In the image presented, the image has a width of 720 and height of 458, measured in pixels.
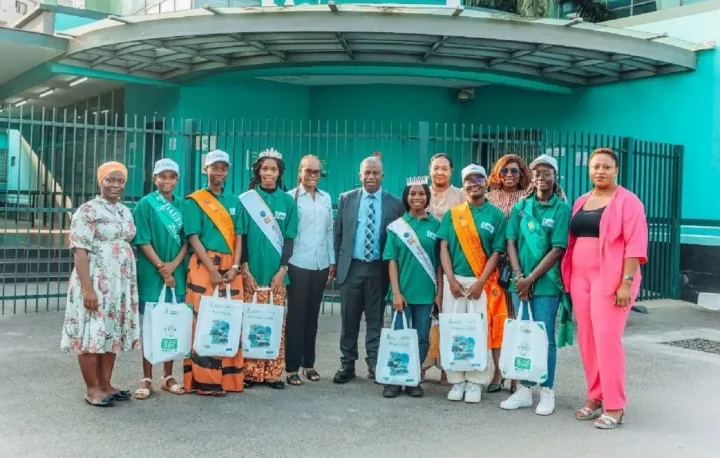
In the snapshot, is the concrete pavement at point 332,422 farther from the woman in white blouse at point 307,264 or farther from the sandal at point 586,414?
the woman in white blouse at point 307,264

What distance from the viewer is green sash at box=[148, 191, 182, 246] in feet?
17.0

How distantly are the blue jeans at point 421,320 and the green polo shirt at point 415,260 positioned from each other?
0.06m

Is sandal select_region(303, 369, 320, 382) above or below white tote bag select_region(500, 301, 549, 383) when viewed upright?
below

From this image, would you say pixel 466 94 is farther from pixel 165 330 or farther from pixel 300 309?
pixel 165 330

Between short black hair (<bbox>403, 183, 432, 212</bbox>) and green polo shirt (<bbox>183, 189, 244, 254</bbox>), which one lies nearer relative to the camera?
green polo shirt (<bbox>183, 189, 244, 254</bbox>)

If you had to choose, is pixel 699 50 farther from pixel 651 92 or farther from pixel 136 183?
pixel 136 183

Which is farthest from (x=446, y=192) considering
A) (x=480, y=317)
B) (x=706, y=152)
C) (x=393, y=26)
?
(x=706, y=152)

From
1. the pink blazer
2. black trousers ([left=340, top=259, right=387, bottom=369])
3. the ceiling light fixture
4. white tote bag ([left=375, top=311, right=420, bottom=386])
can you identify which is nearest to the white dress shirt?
black trousers ([left=340, top=259, right=387, bottom=369])

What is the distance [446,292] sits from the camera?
17.7 ft

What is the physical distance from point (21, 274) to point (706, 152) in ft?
34.6

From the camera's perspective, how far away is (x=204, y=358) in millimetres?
5309

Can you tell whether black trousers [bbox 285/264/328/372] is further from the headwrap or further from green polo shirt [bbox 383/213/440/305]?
the headwrap

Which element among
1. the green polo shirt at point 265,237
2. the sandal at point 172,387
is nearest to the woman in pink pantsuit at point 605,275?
the green polo shirt at point 265,237

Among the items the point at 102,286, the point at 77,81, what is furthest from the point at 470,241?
the point at 77,81
